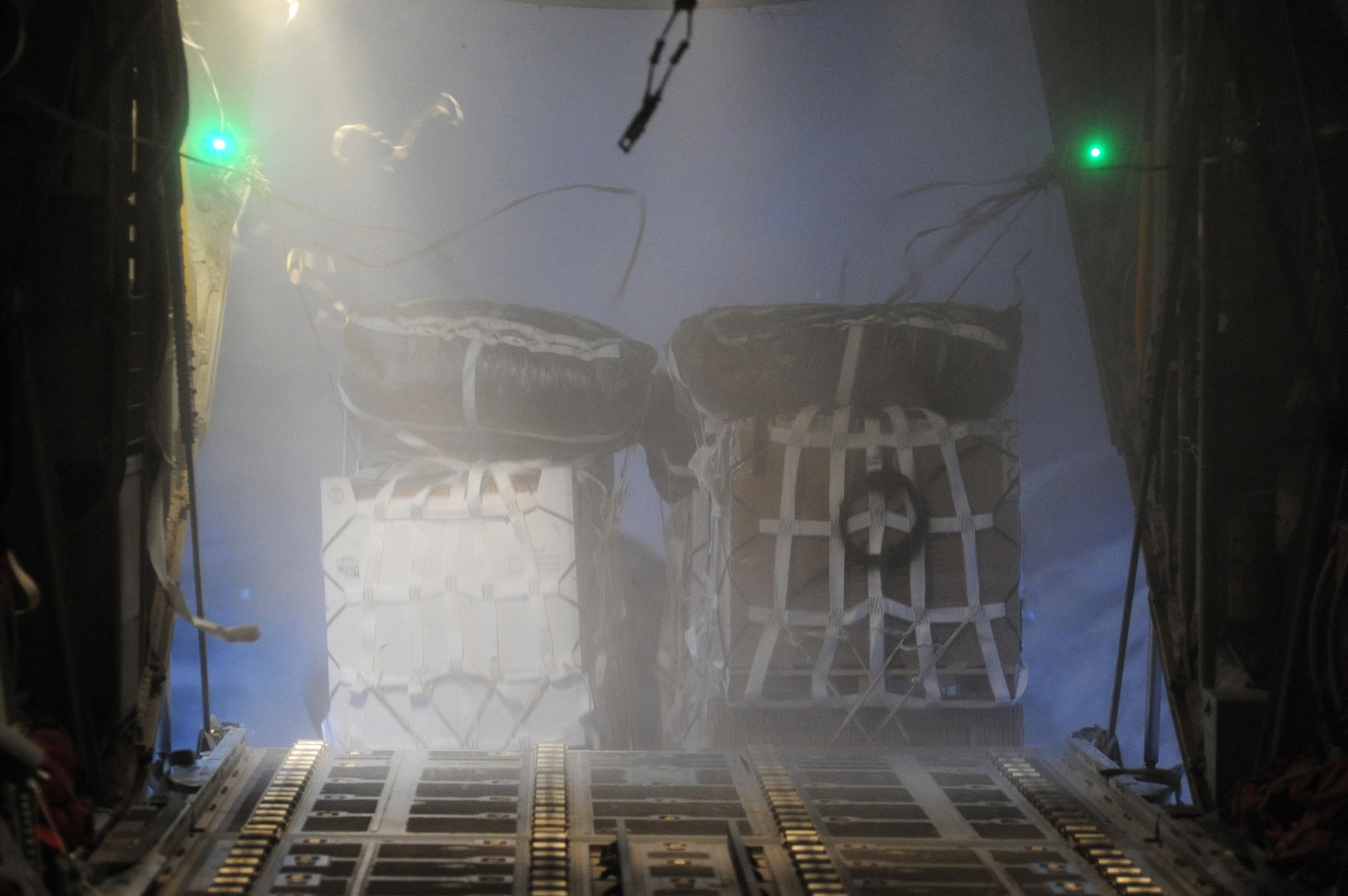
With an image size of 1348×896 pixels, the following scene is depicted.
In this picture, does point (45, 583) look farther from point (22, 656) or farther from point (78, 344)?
point (78, 344)

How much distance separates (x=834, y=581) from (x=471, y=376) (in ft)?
6.67

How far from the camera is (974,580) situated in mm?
4770

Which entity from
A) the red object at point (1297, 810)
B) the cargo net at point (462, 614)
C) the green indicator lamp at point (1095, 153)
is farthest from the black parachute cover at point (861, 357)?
the red object at point (1297, 810)

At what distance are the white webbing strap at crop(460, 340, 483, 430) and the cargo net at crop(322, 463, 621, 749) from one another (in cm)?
35

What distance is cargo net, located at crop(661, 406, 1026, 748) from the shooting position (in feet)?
15.7

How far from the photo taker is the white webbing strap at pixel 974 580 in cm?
476

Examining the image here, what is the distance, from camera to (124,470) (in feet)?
10.0

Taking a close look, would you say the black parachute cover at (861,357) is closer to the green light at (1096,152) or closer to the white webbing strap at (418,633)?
the green light at (1096,152)

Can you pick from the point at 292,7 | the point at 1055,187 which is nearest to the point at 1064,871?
the point at 1055,187

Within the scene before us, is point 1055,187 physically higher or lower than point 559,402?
higher

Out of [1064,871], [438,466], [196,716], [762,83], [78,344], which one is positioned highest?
[762,83]

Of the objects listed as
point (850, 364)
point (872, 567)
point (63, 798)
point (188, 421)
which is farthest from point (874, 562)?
point (63, 798)

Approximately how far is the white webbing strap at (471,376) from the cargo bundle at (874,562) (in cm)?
129

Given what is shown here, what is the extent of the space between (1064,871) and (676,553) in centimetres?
333
